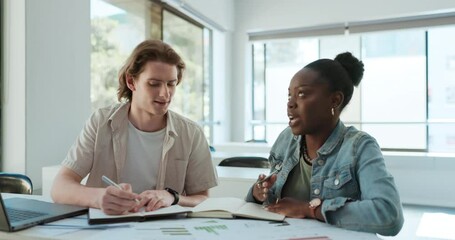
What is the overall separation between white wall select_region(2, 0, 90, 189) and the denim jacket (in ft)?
6.43

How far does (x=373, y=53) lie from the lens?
5457 mm

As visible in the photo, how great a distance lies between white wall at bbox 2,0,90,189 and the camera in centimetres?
263

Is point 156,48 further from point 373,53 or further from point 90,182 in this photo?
point 373,53

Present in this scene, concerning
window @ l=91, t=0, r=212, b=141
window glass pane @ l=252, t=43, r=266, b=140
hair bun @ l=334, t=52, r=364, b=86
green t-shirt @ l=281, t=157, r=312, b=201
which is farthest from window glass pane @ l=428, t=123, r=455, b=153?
green t-shirt @ l=281, t=157, r=312, b=201

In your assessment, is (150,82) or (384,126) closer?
(150,82)

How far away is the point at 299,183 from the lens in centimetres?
135

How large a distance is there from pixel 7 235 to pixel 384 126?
204 inches

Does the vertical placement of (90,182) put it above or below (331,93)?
below

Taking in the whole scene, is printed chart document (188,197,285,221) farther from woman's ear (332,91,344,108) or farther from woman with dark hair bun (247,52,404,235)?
woman's ear (332,91,344,108)

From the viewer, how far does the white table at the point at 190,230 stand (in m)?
Answer: 0.94

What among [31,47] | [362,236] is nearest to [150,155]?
[362,236]

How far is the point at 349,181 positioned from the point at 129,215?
0.67 metres

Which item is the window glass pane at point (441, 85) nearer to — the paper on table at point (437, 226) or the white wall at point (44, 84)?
the paper on table at point (437, 226)

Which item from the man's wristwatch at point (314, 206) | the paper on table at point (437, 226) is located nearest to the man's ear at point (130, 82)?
the man's wristwatch at point (314, 206)
